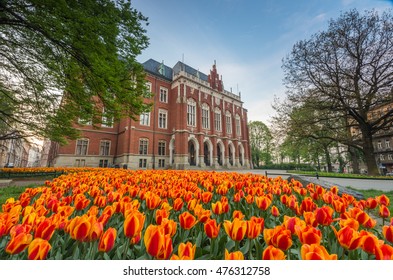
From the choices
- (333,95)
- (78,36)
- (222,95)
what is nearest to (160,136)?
(222,95)

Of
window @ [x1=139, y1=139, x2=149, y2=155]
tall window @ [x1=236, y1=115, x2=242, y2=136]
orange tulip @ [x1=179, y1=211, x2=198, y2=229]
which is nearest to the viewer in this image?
orange tulip @ [x1=179, y1=211, x2=198, y2=229]

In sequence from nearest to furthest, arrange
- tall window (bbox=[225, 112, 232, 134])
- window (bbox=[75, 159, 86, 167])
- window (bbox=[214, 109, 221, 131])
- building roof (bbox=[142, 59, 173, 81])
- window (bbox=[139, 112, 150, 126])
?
1. window (bbox=[75, 159, 86, 167])
2. window (bbox=[139, 112, 150, 126])
3. building roof (bbox=[142, 59, 173, 81])
4. window (bbox=[214, 109, 221, 131])
5. tall window (bbox=[225, 112, 232, 134])

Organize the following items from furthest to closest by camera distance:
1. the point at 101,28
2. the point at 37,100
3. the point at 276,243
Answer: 1. the point at 37,100
2. the point at 101,28
3. the point at 276,243

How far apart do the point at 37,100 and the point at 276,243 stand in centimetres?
1129

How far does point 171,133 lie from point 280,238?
88.2 feet

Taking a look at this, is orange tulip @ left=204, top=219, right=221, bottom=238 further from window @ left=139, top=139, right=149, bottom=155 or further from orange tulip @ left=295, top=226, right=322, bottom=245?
window @ left=139, top=139, right=149, bottom=155

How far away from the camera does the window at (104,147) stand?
24248 millimetres

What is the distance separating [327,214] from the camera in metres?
1.29

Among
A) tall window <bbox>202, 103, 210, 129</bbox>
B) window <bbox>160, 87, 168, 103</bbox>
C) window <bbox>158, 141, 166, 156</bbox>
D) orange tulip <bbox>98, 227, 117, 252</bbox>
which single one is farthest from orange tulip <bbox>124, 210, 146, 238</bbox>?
tall window <bbox>202, 103, 210, 129</bbox>

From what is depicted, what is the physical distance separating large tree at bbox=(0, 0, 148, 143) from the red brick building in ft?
41.2

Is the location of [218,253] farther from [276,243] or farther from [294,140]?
[294,140]

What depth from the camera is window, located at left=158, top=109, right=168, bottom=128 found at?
88.8ft

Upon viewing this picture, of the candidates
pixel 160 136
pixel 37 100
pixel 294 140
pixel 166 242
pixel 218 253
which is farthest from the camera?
pixel 160 136

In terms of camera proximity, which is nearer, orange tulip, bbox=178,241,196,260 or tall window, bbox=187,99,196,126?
orange tulip, bbox=178,241,196,260
